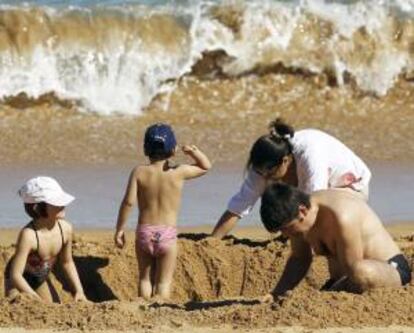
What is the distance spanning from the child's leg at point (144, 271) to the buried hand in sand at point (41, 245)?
1.37ft

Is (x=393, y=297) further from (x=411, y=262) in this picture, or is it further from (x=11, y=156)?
(x=11, y=156)

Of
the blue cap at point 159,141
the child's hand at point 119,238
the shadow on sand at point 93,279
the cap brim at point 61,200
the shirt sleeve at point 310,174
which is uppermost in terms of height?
the blue cap at point 159,141

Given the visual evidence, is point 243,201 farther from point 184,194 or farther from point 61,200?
point 184,194

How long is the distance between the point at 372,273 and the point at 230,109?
30.5ft

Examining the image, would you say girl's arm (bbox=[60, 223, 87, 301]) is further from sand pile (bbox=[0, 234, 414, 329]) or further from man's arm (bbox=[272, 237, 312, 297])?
man's arm (bbox=[272, 237, 312, 297])

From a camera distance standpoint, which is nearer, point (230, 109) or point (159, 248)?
point (159, 248)

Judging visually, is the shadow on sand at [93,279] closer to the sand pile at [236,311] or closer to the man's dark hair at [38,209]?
the sand pile at [236,311]

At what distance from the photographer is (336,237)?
7.36m

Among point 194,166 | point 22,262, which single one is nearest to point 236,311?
point 22,262

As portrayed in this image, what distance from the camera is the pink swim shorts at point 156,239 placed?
881cm

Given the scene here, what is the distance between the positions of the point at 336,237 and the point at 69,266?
6.25 ft

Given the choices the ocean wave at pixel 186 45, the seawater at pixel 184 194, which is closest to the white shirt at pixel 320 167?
the seawater at pixel 184 194

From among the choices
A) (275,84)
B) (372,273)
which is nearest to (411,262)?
(372,273)

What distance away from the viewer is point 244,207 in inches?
368
